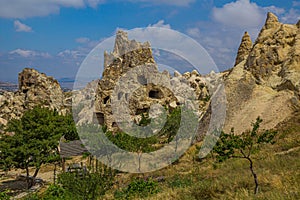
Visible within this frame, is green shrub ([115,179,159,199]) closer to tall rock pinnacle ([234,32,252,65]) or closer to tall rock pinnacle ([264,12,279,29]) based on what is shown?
tall rock pinnacle ([264,12,279,29])

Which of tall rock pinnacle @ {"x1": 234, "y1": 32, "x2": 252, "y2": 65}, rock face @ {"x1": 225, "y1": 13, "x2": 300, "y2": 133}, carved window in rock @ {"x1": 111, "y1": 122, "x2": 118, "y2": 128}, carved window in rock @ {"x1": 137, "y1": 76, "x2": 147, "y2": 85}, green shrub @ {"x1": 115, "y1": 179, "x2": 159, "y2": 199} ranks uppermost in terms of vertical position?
tall rock pinnacle @ {"x1": 234, "y1": 32, "x2": 252, "y2": 65}

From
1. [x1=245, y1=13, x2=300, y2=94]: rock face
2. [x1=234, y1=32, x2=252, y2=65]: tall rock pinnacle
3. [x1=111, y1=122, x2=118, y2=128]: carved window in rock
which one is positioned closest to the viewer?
[x1=245, y1=13, x2=300, y2=94]: rock face

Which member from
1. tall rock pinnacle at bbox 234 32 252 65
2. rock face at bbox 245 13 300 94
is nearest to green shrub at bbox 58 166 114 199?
rock face at bbox 245 13 300 94

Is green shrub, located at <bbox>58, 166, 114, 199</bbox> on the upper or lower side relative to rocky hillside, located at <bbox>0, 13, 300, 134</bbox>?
lower

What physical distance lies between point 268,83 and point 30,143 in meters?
13.3

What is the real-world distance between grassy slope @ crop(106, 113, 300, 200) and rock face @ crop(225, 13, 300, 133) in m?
1.03

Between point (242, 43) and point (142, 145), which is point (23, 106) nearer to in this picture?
point (142, 145)

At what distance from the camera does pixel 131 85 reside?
2609cm

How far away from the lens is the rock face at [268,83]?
483 inches

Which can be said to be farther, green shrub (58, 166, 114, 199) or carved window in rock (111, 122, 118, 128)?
carved window in rock (111, 122, 118, 128)

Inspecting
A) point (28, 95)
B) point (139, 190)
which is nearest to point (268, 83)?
point (139, 190)

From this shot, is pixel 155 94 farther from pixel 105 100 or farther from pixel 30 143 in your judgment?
pixel 30 143

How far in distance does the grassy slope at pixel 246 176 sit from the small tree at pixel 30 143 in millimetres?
5556

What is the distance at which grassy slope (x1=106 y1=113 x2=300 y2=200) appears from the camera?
5277 millimetres
